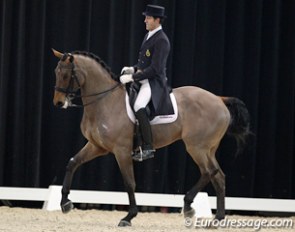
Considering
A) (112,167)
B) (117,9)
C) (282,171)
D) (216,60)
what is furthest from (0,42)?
(282,171)

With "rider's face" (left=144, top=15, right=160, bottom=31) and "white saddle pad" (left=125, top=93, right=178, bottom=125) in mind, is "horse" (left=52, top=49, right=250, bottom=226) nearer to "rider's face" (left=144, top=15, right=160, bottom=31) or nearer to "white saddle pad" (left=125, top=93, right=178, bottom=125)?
"white saddle pad" (left=125, top=93, right=178, bottom=125)

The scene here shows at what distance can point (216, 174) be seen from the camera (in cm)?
650

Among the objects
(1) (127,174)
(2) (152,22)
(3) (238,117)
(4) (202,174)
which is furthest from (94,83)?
(3) (238,117)

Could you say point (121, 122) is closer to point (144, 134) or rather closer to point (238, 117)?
point (144, 134)

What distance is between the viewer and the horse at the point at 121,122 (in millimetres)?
6129

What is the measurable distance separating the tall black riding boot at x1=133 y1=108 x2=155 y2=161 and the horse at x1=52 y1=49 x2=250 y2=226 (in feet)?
0.35

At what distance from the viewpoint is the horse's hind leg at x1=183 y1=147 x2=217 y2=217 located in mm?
6336

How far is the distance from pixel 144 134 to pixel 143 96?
331mm

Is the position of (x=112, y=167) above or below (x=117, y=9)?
below

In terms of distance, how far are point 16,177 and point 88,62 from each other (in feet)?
7.53

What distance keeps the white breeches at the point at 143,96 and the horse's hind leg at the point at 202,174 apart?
66cm

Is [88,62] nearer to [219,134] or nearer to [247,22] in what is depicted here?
[219,134]

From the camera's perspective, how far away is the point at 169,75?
8.20 meters

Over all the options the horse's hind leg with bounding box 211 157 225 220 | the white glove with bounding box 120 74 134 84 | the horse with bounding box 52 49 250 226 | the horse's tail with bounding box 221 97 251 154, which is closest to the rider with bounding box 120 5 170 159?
the white glove with bounding box 120 74 134 84
